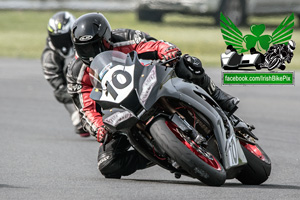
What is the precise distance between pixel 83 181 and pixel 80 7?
2065 centimetres

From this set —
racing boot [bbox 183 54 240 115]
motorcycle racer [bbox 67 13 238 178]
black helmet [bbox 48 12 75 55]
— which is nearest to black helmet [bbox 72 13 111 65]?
motorcycle racer [bbox 67 13 238 178]

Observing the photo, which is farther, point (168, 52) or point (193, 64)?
point (168, 52)

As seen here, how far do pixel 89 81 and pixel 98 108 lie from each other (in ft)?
0.91

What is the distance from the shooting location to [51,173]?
762 centimetres

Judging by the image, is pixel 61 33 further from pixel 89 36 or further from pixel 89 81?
pixel 89 36

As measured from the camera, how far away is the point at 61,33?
11.1 metres

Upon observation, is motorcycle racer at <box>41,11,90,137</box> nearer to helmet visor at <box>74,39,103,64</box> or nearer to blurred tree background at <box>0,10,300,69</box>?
helmet visor at <box>74,39,103,64</box>

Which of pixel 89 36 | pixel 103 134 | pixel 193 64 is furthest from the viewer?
pixel 89 36

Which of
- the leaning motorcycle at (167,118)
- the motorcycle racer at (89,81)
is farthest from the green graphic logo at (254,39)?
the leaning motorcycle at (167,118)

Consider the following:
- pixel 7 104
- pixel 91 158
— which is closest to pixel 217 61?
pixel 7 104

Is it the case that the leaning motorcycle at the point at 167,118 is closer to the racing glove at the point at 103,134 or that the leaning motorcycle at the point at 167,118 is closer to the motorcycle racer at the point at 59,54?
the racing glove at the point at 103,134

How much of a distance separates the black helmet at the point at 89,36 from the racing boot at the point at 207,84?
866mm

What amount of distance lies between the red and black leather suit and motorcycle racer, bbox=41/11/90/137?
3.30 metres

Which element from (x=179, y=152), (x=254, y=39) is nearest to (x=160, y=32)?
(x=254, y=39)
